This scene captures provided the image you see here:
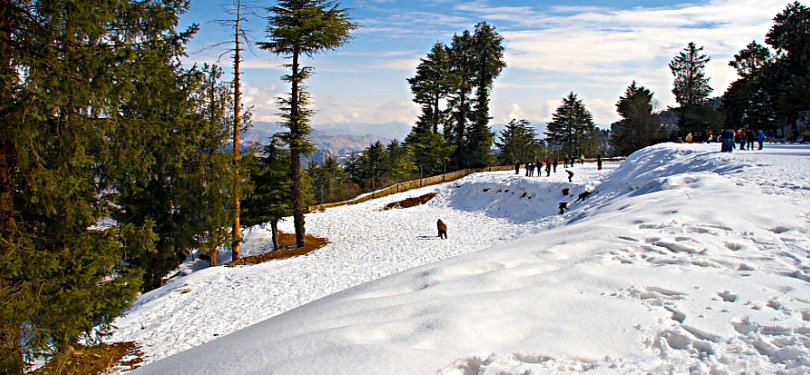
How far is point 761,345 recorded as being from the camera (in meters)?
3.50

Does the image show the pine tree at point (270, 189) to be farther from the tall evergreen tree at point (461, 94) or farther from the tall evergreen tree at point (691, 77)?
Answer: the tall evergreen tree at point (691, 77)

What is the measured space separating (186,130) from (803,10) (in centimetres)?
5597

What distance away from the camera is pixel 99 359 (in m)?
9.04

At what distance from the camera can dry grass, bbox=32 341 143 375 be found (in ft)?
27.0

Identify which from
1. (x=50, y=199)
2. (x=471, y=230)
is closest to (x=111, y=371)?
(x=50, y=199)

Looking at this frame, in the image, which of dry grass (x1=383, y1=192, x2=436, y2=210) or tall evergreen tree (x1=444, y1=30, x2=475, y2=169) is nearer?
dry grass (x1=383, y1=192, x2=436, y2=210)

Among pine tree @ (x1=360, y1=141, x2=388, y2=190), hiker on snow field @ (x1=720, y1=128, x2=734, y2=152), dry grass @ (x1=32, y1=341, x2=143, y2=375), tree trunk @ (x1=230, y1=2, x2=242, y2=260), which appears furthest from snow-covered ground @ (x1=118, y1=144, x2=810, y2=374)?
pine tree @ (x1=360, y1=141, x2=388, y2=190)

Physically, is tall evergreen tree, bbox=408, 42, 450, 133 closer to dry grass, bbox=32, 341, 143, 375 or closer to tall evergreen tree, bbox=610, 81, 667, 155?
tall evergreen tree, bbox=610, 81, 667, 155

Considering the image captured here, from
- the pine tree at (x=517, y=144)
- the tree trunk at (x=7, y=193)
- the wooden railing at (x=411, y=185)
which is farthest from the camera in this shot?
the pine tree at (x=517, y=144)

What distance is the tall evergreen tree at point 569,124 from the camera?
61.0m

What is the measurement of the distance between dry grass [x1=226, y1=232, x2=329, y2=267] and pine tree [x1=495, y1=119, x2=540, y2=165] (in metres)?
34.4

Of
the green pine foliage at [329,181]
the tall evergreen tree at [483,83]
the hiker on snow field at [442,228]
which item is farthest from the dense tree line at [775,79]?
the green pine foliage at [329,181]

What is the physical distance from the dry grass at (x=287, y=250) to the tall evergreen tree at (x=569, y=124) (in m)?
45.2

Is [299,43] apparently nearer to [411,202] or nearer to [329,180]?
[411,202]
